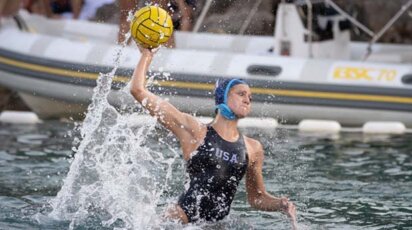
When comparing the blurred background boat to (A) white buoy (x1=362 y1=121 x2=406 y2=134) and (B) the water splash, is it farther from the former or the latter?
(B) the water splash

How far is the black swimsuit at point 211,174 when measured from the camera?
22.9 feet

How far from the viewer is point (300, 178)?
9.64 m

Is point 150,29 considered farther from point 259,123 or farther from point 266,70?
point 266,70

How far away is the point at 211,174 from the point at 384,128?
6.32m

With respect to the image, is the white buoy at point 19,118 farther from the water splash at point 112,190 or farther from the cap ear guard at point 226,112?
the cap ear guard at point 226,112

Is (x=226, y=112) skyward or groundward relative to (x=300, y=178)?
skyward

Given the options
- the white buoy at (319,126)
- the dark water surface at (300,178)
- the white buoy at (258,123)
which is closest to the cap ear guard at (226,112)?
the dark water surface at (300,178)

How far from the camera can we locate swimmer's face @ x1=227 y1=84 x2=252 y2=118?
22.5 ft

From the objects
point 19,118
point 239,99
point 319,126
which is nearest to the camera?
point 239,99

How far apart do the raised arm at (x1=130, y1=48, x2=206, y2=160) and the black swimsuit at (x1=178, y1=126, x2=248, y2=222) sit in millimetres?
67

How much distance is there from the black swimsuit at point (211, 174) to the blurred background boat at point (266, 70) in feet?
17.8

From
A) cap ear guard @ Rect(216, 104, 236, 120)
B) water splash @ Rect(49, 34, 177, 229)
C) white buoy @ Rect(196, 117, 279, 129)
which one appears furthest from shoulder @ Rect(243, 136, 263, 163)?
white buoy @ Rect(196, 117, 279, 129)

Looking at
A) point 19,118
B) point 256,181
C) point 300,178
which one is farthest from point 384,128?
point 256,181

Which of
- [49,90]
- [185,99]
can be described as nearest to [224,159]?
[185,99]
